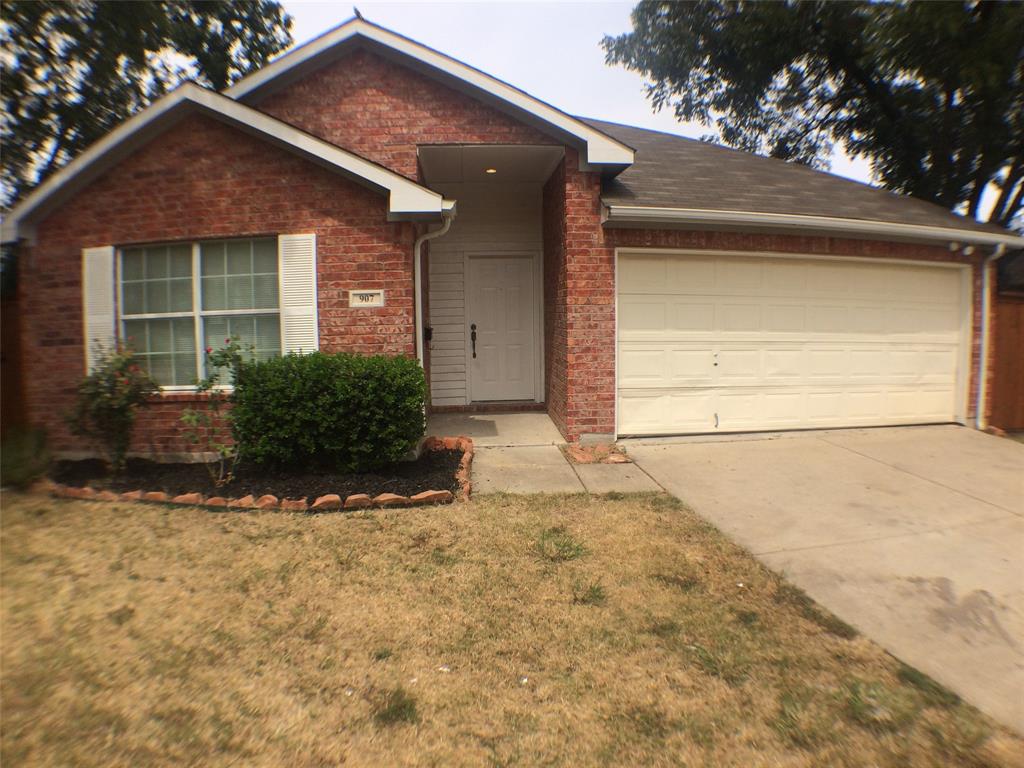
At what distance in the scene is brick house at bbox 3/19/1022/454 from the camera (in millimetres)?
6020

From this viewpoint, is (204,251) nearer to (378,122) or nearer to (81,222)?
(81,222)

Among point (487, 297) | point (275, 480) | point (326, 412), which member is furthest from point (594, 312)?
point (275, 480)

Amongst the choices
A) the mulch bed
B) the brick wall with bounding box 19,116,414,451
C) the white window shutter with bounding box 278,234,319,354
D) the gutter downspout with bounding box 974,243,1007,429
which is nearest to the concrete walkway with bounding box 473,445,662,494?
the mulch bed

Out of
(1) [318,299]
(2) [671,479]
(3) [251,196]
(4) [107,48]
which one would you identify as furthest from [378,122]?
(4) [107,48]

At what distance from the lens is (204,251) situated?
6238 millimetres

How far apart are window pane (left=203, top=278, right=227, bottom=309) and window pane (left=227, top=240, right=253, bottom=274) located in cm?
19

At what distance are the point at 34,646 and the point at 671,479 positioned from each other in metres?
4.89

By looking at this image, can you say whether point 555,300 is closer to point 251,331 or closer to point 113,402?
point 251,331

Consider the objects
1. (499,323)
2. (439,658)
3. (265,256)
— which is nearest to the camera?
(439,658)

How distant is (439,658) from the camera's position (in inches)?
107

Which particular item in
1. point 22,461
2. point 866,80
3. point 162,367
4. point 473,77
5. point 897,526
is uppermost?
point 866,80

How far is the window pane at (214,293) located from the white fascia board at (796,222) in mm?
4531

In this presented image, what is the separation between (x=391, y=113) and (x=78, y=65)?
7.17m

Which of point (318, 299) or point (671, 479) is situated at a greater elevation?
point (318, 299)
